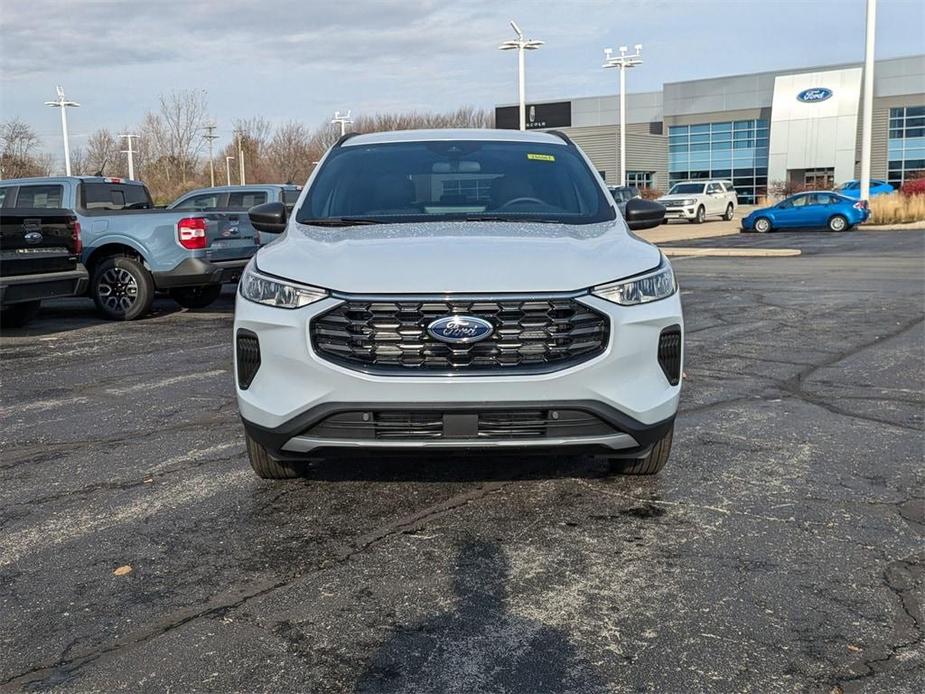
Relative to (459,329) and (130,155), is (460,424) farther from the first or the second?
(130,155)

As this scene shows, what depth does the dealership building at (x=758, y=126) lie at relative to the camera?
59656 millimetres

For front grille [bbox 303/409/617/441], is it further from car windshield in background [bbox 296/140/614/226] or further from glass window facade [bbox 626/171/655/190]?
glass window facade [bbox 626/171/655/190]

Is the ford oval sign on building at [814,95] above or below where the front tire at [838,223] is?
above

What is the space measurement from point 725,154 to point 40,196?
2497 inches

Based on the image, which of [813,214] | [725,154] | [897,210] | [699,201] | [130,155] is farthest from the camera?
[725,154]

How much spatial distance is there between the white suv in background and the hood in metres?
35.3

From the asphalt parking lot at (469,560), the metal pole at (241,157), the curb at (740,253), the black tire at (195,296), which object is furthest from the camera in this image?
the metal pole at (241,157)

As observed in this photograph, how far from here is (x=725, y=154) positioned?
68.2 m

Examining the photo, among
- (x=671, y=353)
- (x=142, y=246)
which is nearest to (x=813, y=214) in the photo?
(x=142, y=246)

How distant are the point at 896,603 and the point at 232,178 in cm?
7568

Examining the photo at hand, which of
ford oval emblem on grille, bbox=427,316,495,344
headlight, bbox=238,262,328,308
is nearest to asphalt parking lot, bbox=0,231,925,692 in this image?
ford oval emblem on grille, bbox=427,316,495,344

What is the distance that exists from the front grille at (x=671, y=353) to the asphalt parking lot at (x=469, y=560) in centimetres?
66

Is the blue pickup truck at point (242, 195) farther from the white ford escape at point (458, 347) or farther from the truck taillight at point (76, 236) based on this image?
the white ford escape at point (458, 347)

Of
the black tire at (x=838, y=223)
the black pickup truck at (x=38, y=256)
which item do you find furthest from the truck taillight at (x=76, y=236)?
the black tire at (x=838, y=223)
